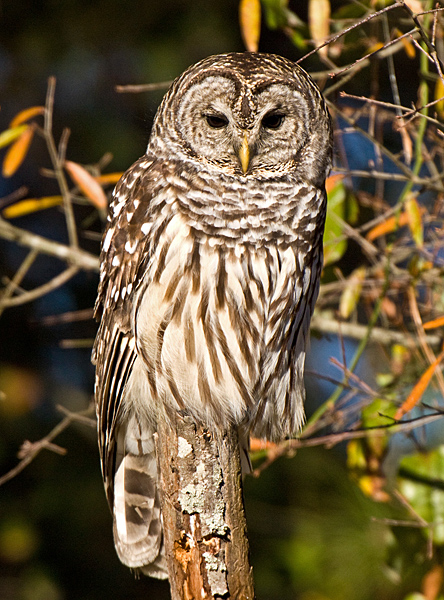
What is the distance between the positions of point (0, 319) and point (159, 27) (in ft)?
9.57

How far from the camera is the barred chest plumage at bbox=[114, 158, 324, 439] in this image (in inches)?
110

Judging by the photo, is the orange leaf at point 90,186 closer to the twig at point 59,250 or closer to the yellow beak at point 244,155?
the twig at point 59,250

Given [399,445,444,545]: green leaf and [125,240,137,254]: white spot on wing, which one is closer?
[125,240,137,254]: white spot on wing

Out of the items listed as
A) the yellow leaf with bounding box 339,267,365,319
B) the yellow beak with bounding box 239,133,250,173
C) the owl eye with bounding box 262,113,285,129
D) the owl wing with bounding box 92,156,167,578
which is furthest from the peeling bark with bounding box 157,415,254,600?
the owl eye with bounding box 262,113,285,129

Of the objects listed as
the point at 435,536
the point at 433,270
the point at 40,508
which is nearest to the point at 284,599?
the point at 40,508

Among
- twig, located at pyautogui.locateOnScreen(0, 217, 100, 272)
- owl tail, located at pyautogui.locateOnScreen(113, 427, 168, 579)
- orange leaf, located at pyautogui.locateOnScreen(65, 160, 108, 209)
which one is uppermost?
orange leaf, located at pyautogui.locateOnScreen(65, 160, 108, 209)

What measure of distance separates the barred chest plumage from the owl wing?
0.03 meters

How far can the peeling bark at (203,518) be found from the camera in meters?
2.59

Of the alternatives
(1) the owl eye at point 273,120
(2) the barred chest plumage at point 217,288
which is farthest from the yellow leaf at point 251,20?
(2) the barred chest plumage at point 217,288

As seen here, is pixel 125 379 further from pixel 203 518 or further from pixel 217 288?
pixel 203 518

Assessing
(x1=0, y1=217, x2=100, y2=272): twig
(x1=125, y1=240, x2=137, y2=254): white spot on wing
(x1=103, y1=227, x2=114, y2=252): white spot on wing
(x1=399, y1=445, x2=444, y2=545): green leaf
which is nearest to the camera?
(x1=125, y1=240, x2=137, y2=254): white spot on wing

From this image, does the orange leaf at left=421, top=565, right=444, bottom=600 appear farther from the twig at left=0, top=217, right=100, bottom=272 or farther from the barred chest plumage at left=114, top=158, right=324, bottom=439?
the twig at left=0, top=217, right=100, bottom=272

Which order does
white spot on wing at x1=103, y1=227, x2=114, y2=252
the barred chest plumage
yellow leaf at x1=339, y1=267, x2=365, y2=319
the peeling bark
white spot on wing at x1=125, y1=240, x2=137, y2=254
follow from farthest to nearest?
yellow leaf at x1=339, y1=267, x2=365, y2=319 < white spot on wing at x1=103, y1=227, x2=114, y2=252 < white spot on wing at x1=125, y1=240, x2=137, y2=254 < the barred chest plumage < the peeling bark

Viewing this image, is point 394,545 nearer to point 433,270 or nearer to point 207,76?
point 433,270
